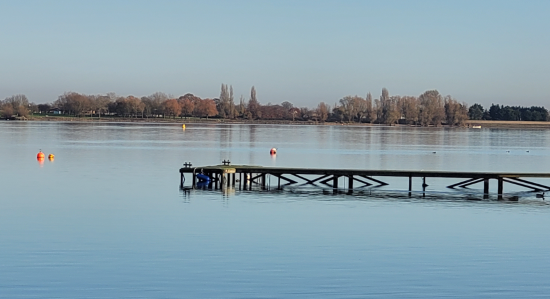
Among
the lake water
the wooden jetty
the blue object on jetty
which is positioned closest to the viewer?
the lake water

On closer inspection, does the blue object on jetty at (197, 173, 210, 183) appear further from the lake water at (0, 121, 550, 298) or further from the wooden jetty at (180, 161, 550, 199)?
the lake water at (0, 121, 550, 298)

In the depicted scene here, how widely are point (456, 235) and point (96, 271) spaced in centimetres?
1034

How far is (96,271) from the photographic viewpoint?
1574 centimetres

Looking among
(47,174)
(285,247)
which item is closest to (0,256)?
(285,247)

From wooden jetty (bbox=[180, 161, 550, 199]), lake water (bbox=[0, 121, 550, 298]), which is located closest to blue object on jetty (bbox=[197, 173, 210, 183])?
wooden jetty (bbox=[180, 161, 550, 199])

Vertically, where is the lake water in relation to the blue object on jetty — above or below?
below

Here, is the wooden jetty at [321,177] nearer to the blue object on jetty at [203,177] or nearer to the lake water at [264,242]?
the blue object on jetty at [203,177]

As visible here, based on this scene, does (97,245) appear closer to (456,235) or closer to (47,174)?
(456,235)

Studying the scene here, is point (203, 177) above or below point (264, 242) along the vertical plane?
above

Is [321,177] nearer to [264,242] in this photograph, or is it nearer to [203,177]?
[203,177]

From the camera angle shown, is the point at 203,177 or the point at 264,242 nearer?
the point at 264,242

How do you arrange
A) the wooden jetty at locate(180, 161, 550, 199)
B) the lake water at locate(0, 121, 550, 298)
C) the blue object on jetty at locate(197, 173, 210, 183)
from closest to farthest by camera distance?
the lake water at locate(0, 121, 550, 298)
the wooden jetty at locate(180, 161, 550, 199)
the blue object on jetty at locate(197, 173, 210, 183)

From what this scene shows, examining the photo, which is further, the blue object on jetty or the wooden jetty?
the blue object on jetty

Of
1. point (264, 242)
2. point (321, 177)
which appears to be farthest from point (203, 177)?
point (264, 242)
